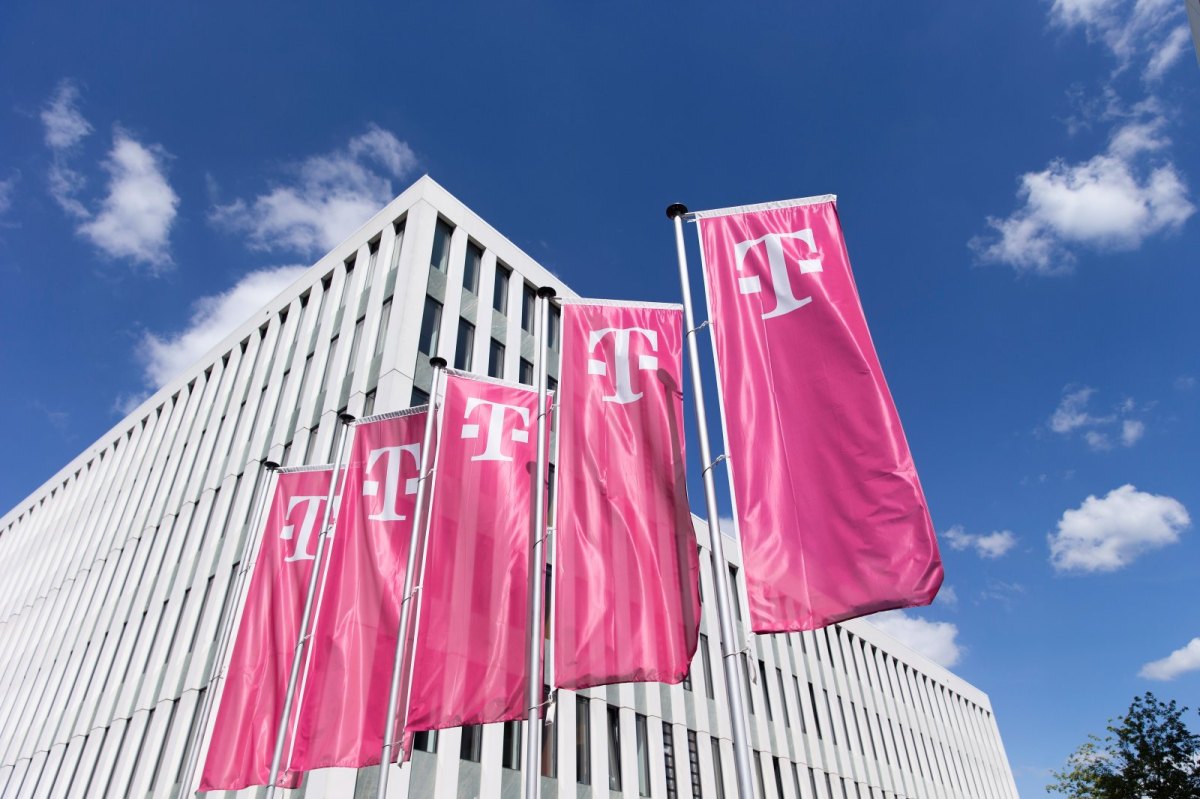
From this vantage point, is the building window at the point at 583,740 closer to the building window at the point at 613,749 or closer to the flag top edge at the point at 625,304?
the building window at the point at 613,749

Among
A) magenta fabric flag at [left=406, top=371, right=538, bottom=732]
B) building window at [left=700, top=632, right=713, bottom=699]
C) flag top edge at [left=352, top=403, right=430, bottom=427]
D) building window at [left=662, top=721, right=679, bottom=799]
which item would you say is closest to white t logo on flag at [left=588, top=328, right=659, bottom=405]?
magenta fabric flag at [left=406, top=371, right=538, bottom=732]

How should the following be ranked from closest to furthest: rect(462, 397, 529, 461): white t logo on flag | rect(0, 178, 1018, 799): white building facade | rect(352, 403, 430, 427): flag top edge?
rect(462, 397, 529, 461): white t logo on flag, rect(352, 403, 430, 427): flag top edge, rect(0, 178, 1018, 799): white building facade

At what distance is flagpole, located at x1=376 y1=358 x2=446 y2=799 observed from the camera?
11195 mm

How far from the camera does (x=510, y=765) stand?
2052 cm

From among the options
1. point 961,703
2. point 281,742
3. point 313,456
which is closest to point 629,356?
point 281,742

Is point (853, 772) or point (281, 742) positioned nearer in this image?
point (281, 742)

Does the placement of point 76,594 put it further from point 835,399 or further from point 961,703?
point 961,703

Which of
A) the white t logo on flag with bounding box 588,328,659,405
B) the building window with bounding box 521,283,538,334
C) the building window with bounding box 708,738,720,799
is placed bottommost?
the building window with bounding box 708,738,720,799

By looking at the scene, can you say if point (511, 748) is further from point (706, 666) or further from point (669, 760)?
point (706, 666)

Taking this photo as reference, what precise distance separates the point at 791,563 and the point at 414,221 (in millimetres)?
20709

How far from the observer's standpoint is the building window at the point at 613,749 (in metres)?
24.4

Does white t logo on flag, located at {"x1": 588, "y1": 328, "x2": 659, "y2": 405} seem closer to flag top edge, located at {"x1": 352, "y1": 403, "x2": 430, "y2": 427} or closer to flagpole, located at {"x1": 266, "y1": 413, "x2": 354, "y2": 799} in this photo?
flag top edge, located at {"x1": 352, "y1": 403, "x2": 430, "y2": 427}

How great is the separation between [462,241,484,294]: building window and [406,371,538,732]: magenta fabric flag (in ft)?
45.9

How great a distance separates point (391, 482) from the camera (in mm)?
14445
